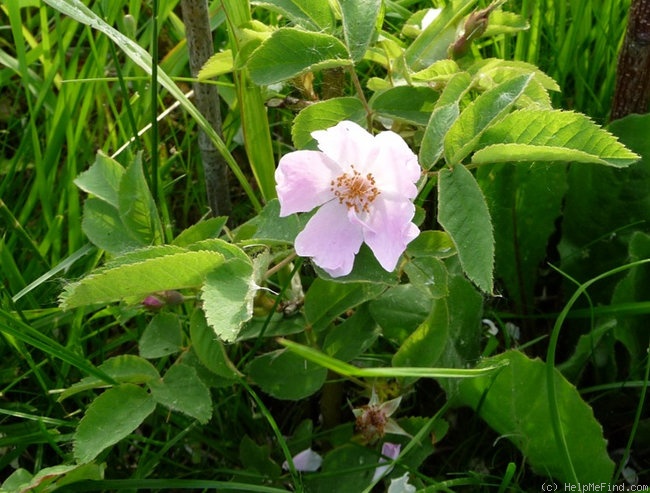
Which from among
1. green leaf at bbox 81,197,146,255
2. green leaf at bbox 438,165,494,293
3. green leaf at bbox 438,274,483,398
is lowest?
green leaf at bbox 438,274,483,398

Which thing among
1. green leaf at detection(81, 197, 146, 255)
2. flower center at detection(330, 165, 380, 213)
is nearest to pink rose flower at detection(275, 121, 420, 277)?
flower center at detection(330, 165, 380, 213)

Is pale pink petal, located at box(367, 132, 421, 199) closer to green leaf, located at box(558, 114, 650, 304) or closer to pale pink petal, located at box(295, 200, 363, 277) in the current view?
pale pink petal, located at box(295, 200, 363, 277)

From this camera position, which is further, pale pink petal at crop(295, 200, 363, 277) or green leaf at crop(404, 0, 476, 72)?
green leaf at crop(404, 0, 476, 72)

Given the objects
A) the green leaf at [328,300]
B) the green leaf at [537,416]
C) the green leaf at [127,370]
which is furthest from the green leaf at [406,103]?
the green leaf at [127,370]

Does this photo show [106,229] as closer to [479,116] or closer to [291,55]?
[291,55]

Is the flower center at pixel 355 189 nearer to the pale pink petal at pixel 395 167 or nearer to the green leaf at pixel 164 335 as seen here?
the pale pink petal at pixel 395 167

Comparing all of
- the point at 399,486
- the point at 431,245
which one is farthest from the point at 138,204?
the point at 399,486

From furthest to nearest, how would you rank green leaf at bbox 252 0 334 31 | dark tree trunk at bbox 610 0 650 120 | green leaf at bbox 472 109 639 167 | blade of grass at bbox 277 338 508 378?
dark tree trunk at bbox 610 0 650 120
green leaf at bbox 252 0 334 31
green leaf at bbox 472 109 639 167
blade of grass at bbox 277 338 508 378
